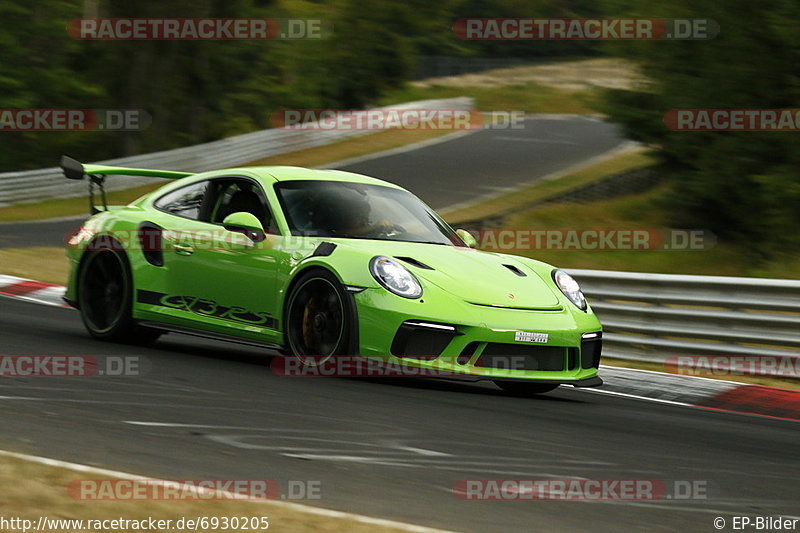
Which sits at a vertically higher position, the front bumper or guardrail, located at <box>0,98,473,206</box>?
guardrail, located at <box>0,98,473,206</box>

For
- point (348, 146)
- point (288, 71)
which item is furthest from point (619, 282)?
point (288, 71)

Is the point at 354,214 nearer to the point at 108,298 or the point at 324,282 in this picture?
the point at 324,282

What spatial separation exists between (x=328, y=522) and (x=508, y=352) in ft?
11.1

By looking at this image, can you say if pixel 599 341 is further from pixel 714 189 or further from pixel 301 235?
pixel 714 189

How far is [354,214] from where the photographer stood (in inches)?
328

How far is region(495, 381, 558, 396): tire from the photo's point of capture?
8242mm

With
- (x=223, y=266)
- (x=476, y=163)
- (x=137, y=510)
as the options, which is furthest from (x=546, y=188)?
(x=137, y=510)

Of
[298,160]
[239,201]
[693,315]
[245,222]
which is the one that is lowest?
[693,315]

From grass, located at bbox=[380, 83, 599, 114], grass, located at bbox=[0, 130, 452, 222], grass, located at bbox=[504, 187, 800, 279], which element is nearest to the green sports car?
grass, located at bbox=[504, 187, 800, 279]

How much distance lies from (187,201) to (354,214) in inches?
55.1

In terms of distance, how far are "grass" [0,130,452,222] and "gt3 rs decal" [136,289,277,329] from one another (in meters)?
14.8

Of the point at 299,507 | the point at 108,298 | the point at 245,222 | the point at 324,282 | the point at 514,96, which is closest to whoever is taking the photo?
the point at 299,507

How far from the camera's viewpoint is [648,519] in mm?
4680

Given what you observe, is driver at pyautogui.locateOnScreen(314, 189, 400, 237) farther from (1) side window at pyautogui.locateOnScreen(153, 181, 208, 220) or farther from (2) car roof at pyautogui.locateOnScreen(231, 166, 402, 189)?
(1) side window at pyautogui.locateOnScreen(153, 181, 208, 220)
